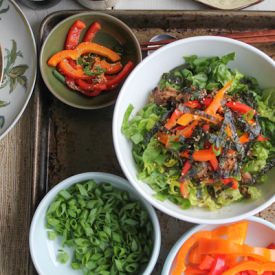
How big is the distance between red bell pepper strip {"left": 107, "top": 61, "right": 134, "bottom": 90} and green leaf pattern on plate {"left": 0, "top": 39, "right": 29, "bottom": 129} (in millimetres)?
290

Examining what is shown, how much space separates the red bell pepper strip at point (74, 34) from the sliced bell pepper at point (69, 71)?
62 millimetres

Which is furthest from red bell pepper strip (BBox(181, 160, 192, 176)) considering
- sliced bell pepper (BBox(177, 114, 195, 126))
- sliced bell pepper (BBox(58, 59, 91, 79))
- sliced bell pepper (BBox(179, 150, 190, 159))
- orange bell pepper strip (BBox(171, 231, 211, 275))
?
sliced bell pepper (BBox(58, 59, 91, 79))

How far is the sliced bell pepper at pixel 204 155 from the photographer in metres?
1.49

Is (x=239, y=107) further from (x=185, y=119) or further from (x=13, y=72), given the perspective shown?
(x=13, y=72)

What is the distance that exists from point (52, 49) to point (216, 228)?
82 cm

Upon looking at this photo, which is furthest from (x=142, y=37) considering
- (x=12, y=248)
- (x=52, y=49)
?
(x=12, y=248)

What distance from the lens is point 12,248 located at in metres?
1.81

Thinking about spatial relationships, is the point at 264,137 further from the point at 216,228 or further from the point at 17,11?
the point at 17,11

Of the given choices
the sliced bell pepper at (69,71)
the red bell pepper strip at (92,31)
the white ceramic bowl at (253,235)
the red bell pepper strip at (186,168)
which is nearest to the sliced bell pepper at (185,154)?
the red bell pepper strip at (186,168)

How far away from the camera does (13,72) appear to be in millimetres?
1771

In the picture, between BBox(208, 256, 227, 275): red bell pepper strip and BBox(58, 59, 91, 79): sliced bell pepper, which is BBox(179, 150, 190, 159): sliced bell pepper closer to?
BBox(208, 256, 227, 275): red bell pepper strip

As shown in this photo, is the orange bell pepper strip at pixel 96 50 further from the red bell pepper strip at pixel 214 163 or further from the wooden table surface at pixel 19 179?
the red bell pepper strip at pixel 214 163

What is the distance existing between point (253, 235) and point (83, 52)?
852mm

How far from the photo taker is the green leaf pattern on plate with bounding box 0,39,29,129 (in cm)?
175
